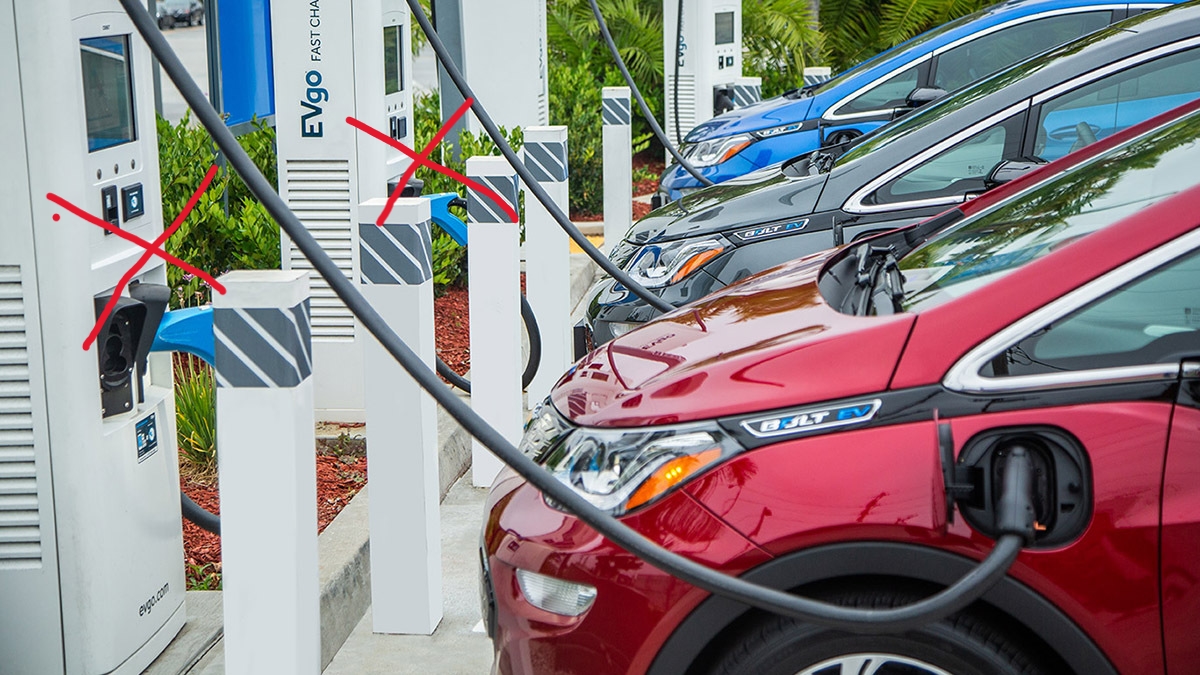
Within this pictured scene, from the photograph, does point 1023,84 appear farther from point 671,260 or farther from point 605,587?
point 605,587

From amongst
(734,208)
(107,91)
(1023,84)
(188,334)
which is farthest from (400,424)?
(1023,84)

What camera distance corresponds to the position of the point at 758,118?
9.62m

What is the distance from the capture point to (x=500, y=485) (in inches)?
130

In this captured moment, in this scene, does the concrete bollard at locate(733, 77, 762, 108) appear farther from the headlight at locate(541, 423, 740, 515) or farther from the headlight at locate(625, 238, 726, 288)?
the headlight at locate(541, 423, 740, 515)

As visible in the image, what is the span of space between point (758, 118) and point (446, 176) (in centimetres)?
287

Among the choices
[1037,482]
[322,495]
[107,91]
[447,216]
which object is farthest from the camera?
[447,216]

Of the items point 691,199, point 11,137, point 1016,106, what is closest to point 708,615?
point 11,137

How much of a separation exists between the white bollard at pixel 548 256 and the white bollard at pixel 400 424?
6.23 ft

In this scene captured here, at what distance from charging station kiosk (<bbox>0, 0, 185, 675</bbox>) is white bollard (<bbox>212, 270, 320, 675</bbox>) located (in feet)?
2.39

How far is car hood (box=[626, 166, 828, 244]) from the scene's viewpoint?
5906 millimetres

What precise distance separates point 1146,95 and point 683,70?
8637 mm

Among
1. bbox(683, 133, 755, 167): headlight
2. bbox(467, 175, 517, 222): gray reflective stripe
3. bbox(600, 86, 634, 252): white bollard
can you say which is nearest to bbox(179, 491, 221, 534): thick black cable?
bbox(467, 175, 517, 222): gray reflective stripe

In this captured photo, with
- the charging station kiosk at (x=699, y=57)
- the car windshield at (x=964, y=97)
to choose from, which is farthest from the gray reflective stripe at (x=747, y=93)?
the car windshield at (x=964, y=97)

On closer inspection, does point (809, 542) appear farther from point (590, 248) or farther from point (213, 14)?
point (213, 14)
